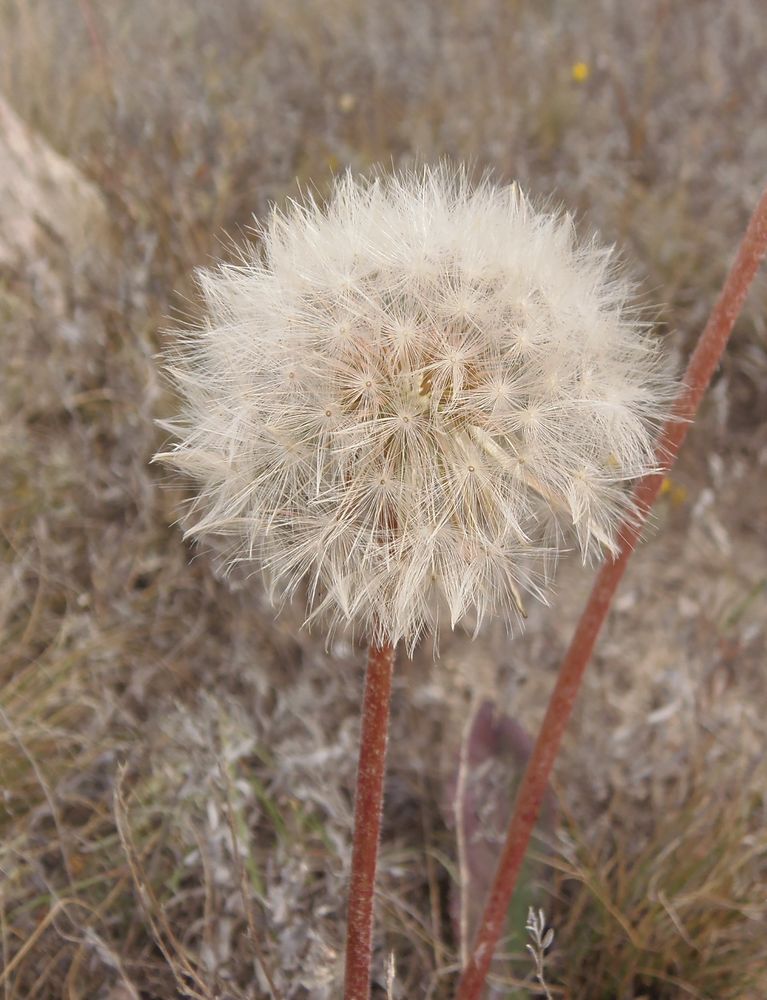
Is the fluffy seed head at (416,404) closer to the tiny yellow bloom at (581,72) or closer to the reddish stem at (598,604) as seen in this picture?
the reddish stem at (598,604)

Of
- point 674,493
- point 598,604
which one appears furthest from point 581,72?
point 598,604

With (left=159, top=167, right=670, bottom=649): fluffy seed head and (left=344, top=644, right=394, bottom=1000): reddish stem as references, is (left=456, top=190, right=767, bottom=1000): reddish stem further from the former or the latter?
(left=344, top=644, right=394, bottom=1000): reddish stem

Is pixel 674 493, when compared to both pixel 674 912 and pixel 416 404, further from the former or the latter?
pixel 416 404

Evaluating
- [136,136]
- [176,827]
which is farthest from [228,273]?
[136,136]

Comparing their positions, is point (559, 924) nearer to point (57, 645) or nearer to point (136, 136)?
point (57, 645)

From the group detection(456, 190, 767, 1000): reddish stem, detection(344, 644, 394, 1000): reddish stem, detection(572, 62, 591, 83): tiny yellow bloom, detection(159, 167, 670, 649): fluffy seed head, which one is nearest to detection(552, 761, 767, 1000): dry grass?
detection(456, 190, 767, 1000): reddish stem

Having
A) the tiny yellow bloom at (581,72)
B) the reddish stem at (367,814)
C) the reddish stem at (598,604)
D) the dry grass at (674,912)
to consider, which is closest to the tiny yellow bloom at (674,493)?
the dry grass at (674,912)
